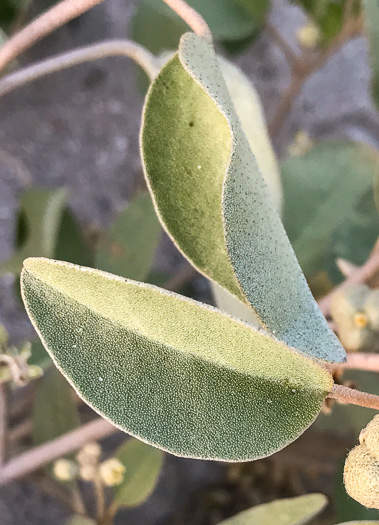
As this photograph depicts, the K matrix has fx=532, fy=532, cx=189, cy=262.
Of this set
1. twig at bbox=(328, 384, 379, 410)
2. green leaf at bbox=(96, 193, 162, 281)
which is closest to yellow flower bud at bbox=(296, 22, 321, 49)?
green leaf at bbox=(96, 193, 162, 281)

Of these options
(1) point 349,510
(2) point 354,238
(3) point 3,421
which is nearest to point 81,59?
(3) point 3,421

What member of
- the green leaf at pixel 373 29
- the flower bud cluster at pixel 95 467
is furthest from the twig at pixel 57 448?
the green leaf at pixel 373 29

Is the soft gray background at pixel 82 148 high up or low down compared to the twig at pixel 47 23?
down

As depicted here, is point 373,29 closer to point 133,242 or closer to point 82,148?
point 133,242

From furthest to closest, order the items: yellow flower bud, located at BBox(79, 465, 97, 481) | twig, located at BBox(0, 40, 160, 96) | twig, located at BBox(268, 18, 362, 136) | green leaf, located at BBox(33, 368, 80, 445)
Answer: twig, located at BBox(268, 18, 362, 136) → green leaf, located at BBox(33, 368, 80, 445) → yellow flower bud, located at BBox(79, 465, 97, 481) → twig, located at BBox(0, 40, 160, 96)

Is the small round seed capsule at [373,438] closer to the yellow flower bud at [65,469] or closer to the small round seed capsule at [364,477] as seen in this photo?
the small round seed capsule at [364,477]

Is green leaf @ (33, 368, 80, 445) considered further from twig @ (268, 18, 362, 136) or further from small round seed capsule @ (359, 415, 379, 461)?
twig @ (268, 18, 362, 136)
